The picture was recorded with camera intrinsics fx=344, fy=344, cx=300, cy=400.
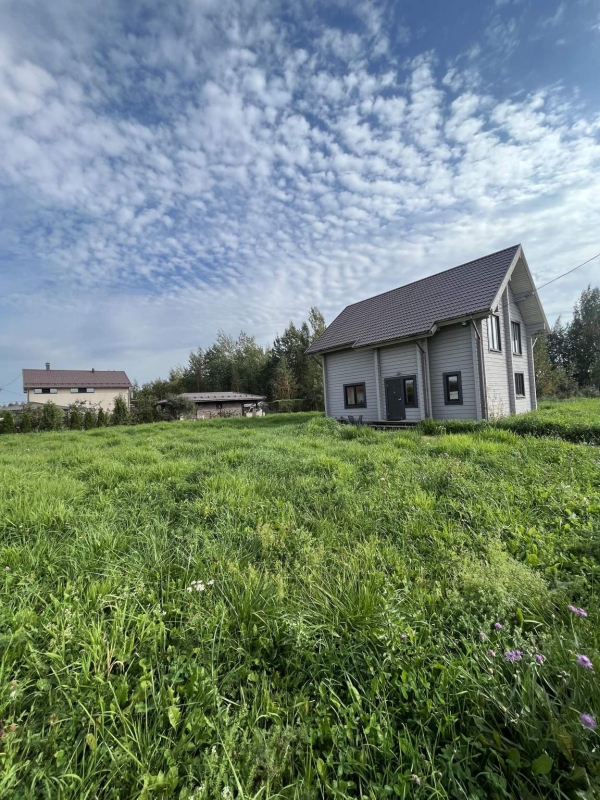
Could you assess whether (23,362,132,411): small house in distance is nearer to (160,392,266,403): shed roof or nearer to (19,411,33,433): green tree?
(160,392,266,403): shed roof

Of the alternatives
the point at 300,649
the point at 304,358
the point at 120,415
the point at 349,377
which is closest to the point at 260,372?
the point at 304,358

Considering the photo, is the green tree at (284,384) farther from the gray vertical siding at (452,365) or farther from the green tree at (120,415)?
the gray vertical siding at (452,365)

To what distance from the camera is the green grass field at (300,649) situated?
1.26 m

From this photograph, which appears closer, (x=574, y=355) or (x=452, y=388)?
(x=452, y=388)

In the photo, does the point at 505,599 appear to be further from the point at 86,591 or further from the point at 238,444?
the point at 238,444

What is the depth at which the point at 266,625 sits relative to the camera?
1996 millimetres

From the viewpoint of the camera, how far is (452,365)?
1170cm

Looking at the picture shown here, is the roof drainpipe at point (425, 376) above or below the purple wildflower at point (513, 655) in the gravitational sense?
above

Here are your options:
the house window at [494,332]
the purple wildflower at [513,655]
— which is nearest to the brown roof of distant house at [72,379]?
the house window at [494,332]

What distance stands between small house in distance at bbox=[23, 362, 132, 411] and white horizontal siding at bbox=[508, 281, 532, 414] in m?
38.6

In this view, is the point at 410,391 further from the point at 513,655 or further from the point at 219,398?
the point at 219,398

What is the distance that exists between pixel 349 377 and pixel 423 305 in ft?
14.1

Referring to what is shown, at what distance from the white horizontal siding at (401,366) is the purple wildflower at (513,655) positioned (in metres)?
11.1

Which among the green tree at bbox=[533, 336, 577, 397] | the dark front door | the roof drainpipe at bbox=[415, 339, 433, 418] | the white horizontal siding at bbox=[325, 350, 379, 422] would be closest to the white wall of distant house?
the white horizontal siding at bbox=[325, 350, 379, 422]
